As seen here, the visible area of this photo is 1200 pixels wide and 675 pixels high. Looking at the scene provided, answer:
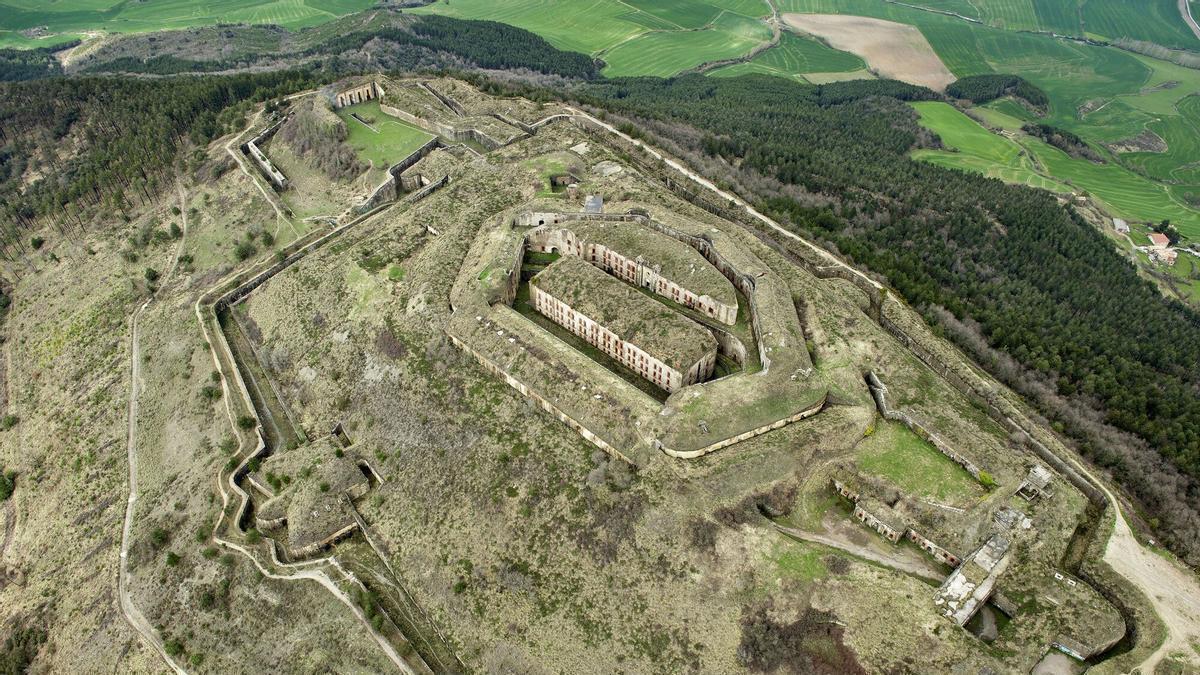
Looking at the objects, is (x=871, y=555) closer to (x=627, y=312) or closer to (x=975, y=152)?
(x=627, y=312)

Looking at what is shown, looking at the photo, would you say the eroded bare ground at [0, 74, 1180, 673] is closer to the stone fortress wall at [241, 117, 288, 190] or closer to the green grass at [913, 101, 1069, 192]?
the stone fortress wall at [241, 117, 288, 190]

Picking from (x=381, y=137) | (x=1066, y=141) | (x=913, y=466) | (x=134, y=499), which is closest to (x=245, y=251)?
(x=381, y=137)

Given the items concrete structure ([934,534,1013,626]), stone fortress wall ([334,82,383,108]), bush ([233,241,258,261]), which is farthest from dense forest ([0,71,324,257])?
concrete structure ([934,534,1013,626])

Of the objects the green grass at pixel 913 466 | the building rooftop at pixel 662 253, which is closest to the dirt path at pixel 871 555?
the green grass at pixel 913 466

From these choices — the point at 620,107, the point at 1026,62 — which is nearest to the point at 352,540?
the point at 620,107

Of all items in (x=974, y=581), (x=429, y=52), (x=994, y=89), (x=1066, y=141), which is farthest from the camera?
(x=429, y=52)
